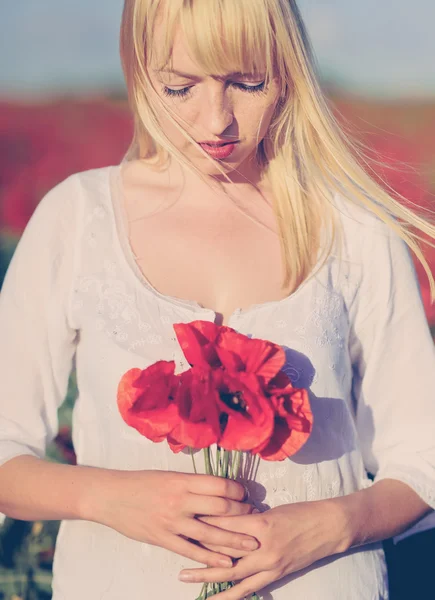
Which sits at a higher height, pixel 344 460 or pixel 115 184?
pixel 115 184

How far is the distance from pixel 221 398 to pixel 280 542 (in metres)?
0.35

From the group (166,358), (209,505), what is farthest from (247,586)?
(166,358)

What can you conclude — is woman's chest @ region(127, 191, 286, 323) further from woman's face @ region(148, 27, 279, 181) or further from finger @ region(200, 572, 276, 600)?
finger @ region(200, 572, 276, 600)

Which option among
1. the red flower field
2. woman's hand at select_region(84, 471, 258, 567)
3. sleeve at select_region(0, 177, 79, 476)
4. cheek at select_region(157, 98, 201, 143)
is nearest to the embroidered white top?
sleeve at select_region(0, 177, 79, 476)

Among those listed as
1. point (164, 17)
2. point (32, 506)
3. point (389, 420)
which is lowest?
point (32, 506)

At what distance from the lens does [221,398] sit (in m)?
1.54

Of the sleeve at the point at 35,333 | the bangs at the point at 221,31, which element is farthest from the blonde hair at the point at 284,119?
the sleeve at the point at 35,333

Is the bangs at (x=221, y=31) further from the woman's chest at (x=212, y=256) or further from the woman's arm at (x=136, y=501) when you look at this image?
the woman's arm at (x=136, y=501)

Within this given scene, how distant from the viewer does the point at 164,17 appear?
5.95ft

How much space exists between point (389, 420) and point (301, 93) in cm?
75

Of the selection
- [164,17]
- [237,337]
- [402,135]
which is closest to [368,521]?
[237,337]

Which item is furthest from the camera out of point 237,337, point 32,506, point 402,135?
point 402,135

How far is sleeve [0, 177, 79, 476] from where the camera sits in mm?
1921

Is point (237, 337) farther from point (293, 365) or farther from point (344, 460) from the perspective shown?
point (344, 460)
